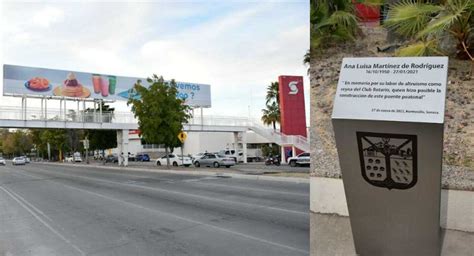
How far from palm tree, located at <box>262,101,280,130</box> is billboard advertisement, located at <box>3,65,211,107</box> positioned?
29.0 ft

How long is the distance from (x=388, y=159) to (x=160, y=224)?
6290mm

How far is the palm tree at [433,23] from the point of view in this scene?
5477 millimetres

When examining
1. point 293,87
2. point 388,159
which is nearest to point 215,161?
point 293,87

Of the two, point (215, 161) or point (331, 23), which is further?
point (215, 161)

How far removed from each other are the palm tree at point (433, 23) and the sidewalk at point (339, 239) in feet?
7.88

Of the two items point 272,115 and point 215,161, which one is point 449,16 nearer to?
point 215,161

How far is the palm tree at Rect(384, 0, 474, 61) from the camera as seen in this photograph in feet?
18.0

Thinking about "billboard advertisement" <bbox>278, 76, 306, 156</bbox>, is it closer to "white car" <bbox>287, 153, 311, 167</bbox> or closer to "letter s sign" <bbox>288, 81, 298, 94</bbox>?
"letter s sign" <bbox>288, 81, 298, 94</bbox>

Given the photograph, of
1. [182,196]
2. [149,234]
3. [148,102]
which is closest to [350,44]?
[149,234]

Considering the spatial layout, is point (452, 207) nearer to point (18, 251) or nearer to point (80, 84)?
point (18, 251)

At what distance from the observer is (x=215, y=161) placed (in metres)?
35.8

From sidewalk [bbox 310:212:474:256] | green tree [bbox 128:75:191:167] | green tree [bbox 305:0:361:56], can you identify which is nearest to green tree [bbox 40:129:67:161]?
green tree [bbox 128:75:191:167]

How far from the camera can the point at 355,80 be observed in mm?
4047

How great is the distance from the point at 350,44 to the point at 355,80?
429cm
